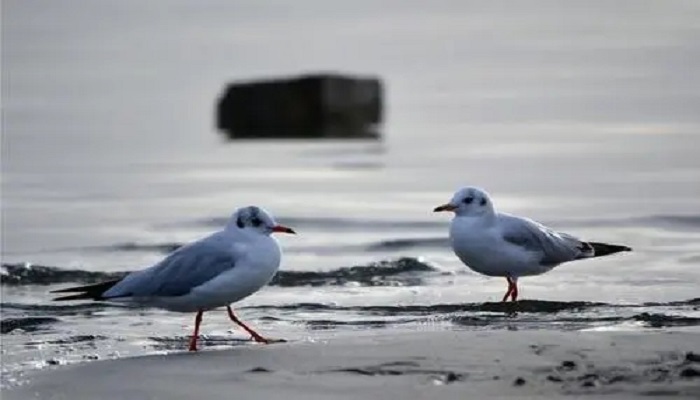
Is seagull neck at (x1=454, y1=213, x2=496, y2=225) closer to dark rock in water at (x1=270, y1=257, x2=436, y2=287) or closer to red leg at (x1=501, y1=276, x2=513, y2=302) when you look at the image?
red leg at (x1=501, y1=276, x2=513, y2=302)

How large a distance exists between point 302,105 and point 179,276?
16.6 metres

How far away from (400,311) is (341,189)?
6.75 m

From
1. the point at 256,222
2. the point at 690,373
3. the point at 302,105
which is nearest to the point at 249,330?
the point at 256,222

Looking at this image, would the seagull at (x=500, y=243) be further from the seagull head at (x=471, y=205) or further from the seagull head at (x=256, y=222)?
the seagull head at (x=256, y=222)

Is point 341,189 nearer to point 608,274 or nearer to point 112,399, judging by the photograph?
point 608,274

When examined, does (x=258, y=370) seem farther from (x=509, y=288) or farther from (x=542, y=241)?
(x=542, y=241)

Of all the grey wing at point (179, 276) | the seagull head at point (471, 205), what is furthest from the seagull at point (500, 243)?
the grey wing at point (179, 276)

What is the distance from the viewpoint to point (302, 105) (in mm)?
26703

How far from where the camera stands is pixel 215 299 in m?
10.1

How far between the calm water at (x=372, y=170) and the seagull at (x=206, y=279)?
234mm

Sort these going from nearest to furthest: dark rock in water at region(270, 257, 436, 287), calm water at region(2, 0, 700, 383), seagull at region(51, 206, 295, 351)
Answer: seagull at region(51, 206, 295, 351)
calm water at region(2, 0, 700, 383)
dark rock in water at region(270, 257, 436, 287)

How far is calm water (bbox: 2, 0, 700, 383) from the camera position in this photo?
11.3m

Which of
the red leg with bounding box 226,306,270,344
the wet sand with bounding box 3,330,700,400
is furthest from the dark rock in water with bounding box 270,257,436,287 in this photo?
the wet sand with bounding box 3,330,700,400

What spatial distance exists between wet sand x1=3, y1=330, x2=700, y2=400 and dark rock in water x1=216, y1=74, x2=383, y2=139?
53.7 feet
